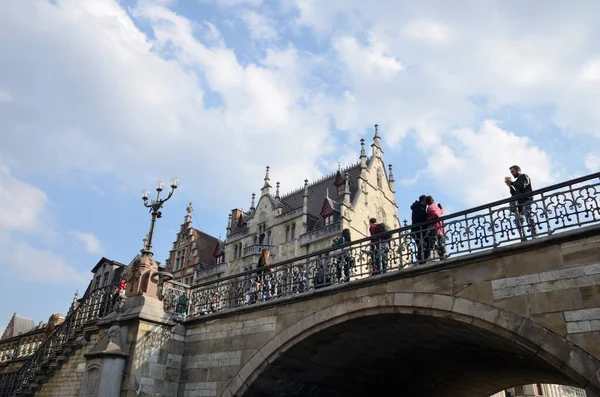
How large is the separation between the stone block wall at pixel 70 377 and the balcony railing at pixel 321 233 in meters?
16.6

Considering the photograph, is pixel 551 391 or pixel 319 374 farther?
pixel 551 391

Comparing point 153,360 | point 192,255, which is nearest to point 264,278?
point 153,360

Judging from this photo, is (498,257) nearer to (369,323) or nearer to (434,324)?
(434,324)

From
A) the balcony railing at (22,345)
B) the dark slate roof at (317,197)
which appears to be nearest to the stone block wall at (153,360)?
the balcony railing at (22,345)

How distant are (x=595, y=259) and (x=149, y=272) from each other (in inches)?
403

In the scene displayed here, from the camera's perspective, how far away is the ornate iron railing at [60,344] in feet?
50.5

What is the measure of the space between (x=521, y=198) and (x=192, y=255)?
3181 cm

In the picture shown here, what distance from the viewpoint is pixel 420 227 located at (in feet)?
33.8

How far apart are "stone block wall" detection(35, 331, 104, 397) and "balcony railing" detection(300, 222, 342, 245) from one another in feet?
54.5

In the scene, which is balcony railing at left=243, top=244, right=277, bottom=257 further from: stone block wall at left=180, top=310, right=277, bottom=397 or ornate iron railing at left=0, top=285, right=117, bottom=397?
stone block wall at left=180, top=310, right=277, bottom=397

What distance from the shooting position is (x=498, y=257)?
9.09 meters

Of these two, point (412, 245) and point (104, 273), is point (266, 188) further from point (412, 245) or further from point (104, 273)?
point (412, 245)

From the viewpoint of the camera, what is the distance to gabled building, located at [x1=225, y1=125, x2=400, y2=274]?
3088cm

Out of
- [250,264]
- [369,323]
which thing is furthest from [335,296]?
[250,264]
